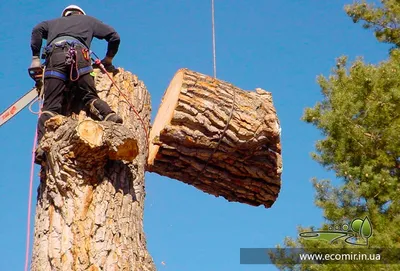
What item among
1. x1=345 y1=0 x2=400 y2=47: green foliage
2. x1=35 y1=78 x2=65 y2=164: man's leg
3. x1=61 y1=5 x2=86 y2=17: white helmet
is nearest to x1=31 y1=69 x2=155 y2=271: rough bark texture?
x1=35 y1=78 x2=65 y2=164: man's leg

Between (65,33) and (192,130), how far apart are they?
1.14m

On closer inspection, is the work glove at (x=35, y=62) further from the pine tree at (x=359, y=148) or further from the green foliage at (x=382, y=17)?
the green foliage at (x=382, y=17)

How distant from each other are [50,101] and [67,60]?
32 centimetres

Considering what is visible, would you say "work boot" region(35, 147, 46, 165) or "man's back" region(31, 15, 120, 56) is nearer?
"work boot" region(35, 147, 46, 165)

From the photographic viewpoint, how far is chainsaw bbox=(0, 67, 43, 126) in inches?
180

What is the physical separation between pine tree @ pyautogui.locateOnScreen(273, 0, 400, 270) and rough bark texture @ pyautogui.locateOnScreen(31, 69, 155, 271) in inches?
110

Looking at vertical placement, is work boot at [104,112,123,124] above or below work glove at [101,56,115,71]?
below

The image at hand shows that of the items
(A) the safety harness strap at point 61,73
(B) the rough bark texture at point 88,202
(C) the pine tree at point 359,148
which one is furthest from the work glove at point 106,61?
(C) the pine tree at point 359,148

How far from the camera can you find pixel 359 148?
7.04 m

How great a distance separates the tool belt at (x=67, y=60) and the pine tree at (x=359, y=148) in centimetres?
308

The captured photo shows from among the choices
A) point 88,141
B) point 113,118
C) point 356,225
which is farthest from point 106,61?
point 356,225

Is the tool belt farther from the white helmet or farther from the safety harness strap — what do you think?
the white helmet

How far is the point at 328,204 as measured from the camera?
673 cm

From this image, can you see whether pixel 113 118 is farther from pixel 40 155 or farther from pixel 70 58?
pixel 70 58
